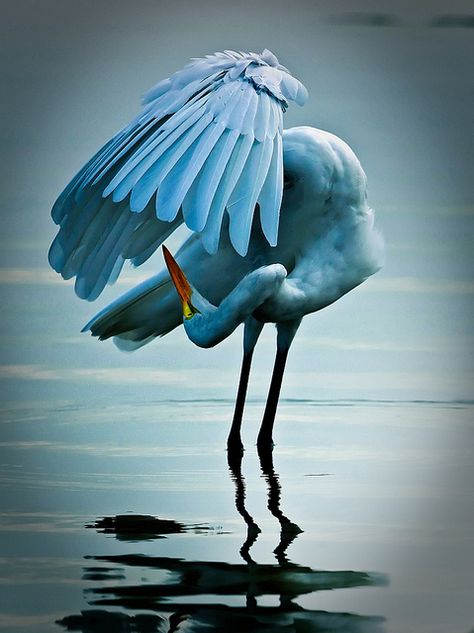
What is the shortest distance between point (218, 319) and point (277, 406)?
916 mm

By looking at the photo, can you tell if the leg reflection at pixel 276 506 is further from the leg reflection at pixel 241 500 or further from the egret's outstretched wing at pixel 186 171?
the egret's outstretched wing at pixel 186 171

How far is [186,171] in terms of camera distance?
2.74m

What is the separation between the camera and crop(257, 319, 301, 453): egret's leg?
349cm

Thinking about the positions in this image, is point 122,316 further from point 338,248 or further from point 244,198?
point 244,198

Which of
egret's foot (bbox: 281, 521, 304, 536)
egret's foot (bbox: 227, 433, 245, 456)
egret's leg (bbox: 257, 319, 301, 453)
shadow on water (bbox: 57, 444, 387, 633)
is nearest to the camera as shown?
shadow on water (bbox: 57, 444, 387, 633)

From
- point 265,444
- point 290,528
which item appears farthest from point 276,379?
point 290,528

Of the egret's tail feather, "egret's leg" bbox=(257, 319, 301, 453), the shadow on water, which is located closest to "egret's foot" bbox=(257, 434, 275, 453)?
"egret's leg" bbox=(257, 319, 301, 453)

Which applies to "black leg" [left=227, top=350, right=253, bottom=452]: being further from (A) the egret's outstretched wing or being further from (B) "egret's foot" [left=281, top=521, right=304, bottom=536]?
(B) "egret's foot" [left=281, top=521, right=304, bottom=536]

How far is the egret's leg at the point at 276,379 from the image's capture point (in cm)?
349

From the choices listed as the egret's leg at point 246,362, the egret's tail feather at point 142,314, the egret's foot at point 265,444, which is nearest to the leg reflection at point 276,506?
the egret's foot at point 265,444

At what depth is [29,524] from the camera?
2.46 metres

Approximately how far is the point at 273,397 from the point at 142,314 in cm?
43

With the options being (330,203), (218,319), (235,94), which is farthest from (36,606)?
(330,203)

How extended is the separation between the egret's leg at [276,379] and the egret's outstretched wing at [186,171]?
0.42 meters
